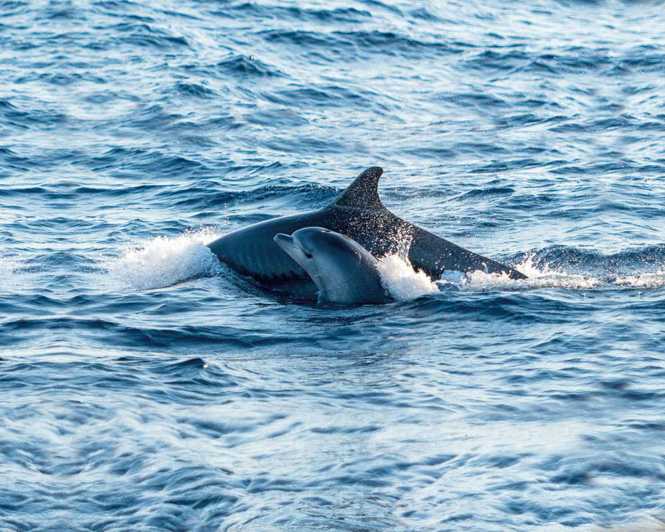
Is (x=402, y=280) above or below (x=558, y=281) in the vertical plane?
above

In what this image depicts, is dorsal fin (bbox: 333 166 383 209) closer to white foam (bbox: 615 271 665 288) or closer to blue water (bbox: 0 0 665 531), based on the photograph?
blue water (bbox: 0 0 665 531)

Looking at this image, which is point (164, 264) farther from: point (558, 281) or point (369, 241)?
point (558, 281)

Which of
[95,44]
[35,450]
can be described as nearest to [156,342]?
[35,450]

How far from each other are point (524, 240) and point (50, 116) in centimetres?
1338

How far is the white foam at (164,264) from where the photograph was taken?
1681 centimetres

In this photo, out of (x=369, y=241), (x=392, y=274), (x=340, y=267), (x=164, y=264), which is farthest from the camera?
(x=164, y=264)

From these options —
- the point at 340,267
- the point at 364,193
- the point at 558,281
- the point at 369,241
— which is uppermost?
the point at 364,193

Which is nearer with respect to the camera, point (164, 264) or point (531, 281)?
point (531, 281)

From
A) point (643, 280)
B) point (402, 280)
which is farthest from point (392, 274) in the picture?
point (643, 280)

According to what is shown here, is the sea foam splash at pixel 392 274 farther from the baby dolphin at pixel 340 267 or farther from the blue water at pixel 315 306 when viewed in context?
the baby dolphin at pixel 340 267

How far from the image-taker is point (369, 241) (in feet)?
52.0

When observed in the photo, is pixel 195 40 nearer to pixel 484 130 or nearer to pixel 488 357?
pixel 484 130

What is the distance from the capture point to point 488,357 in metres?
13.1

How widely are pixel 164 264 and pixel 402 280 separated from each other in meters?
3.81
